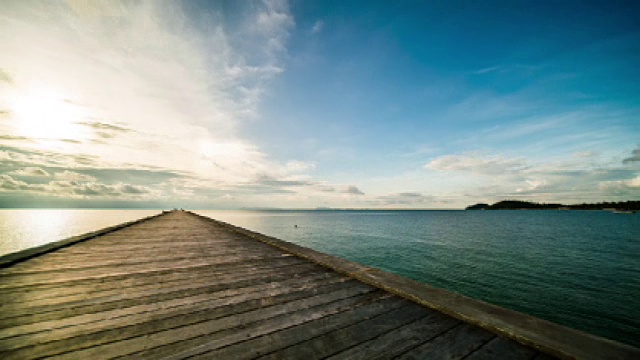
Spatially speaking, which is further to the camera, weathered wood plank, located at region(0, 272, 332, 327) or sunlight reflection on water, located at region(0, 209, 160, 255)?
sunlight reflection on water, located at region(0, 209, 160, 255)

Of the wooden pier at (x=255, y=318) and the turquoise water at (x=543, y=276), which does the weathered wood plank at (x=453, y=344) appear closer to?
the wooden pier at (x=255, y=318)

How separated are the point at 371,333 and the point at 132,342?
80.8 inches

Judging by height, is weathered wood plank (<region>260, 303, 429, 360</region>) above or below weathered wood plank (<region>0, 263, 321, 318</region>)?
below

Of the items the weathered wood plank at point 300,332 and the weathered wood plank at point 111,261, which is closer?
the weathered wood plank at point 300,332

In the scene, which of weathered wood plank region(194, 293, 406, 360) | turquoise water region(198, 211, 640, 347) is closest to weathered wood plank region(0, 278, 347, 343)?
weathered wood plank region(194, 293, 406, 360)

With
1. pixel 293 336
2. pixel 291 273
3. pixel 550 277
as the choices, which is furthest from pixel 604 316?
pixel 293 336

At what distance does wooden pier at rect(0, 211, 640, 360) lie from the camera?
1974mm

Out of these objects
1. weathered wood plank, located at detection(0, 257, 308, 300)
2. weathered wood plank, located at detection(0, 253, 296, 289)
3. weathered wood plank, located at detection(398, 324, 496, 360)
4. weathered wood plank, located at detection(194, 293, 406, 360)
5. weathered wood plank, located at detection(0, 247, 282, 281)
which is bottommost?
weathered wood plank, located at detection(398, 324, 496, 360)

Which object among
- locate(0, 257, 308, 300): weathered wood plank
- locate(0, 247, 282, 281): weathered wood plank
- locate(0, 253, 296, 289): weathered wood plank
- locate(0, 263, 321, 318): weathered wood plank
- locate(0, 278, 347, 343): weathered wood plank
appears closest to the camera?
locate(0, 278, 347, 343): weathered wood plank

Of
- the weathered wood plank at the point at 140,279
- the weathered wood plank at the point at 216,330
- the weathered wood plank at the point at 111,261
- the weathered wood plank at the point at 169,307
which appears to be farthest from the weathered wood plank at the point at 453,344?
the weathered wood plank at the point at 111,261

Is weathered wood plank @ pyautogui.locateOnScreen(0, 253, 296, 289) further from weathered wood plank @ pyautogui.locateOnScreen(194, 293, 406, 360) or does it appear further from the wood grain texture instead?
weathered wood plank @ pyautogui.locateOnScreen(194, 293, 406, 360)

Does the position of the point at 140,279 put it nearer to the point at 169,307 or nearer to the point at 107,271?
the point at 107,271

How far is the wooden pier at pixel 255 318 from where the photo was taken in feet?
6.48

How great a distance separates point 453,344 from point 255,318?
1.84 metres
